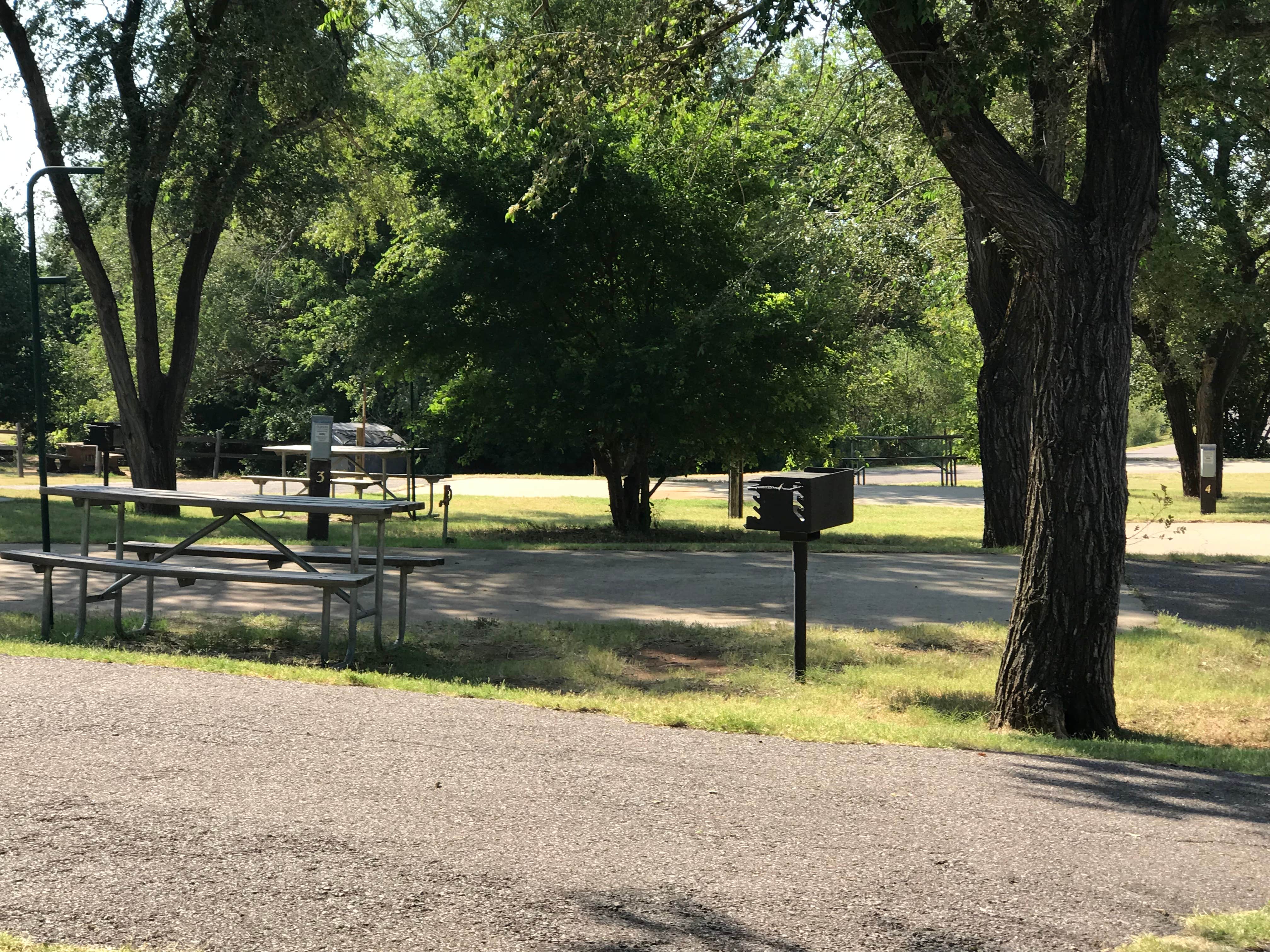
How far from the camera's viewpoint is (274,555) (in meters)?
9.30

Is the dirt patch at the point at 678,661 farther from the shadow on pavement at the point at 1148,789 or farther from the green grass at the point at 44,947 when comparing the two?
the green grass at the point at 44,947

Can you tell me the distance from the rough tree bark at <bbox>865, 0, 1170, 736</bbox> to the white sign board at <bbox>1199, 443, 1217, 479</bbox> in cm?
1571

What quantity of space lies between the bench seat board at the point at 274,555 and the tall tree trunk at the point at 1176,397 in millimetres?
19230

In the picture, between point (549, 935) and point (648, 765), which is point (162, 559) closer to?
point (648, 765)

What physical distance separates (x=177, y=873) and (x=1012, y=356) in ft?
42.5

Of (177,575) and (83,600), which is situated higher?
(177,575)

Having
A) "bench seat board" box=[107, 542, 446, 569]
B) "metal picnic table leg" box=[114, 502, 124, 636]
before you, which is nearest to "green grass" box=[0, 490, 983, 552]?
"bench seat board" box=[107, 542, 446, 569]

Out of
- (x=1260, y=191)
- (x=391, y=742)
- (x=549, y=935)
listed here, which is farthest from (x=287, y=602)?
(x=1260, y=191)

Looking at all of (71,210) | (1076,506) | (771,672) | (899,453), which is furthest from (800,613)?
(899,453)

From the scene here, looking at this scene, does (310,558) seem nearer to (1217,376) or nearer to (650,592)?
(650,592)

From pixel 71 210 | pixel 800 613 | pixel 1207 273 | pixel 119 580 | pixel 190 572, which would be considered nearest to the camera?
pixel 800 613

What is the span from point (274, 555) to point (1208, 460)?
17.1 m

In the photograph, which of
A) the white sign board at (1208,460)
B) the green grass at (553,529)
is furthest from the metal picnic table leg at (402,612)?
the white sign board at (1208,460)

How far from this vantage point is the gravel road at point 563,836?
12.0 ft
